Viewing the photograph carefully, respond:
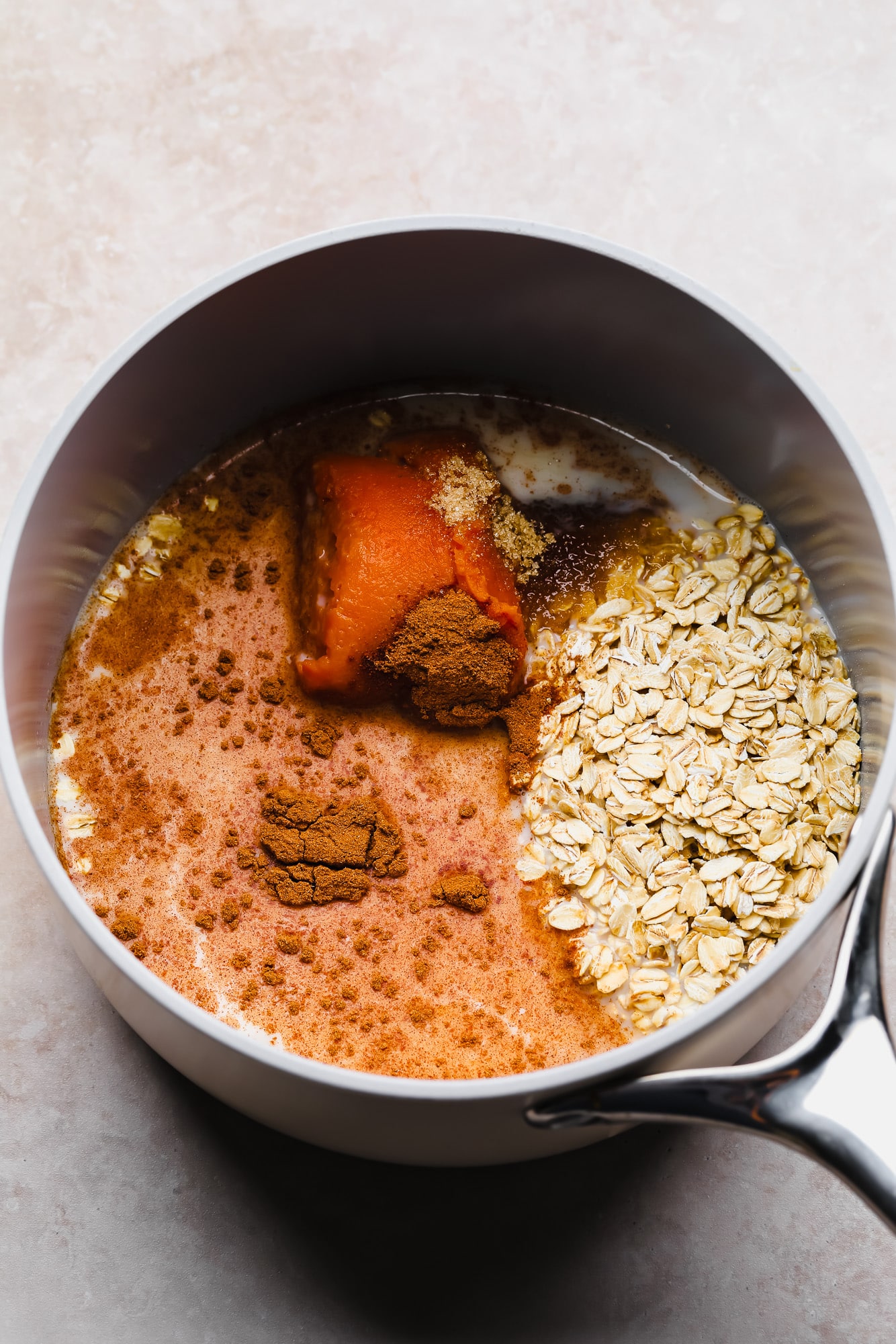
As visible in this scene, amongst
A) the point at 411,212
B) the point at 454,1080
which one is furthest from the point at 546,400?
the point at 454,1080

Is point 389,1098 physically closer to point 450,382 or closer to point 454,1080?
point 454,1080

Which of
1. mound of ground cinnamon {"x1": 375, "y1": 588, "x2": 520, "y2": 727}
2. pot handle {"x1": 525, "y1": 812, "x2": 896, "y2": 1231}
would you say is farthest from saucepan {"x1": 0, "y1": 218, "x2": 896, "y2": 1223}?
→ mound of ground cinnamon {"x1": 375, "y1": 588, "x2": 520, "y2": 727}

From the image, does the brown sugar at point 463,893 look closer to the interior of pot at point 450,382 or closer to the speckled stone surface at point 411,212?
the speckled stone surface at point 411,212

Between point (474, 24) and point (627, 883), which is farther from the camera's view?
point (474, 24)

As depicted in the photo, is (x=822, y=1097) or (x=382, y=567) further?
(x=382, y=567)

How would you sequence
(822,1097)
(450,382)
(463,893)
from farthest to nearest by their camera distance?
1. (450,382)
2. (463,893)
3. (822,1097)

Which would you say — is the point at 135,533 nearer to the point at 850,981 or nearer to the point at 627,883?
the point at 627,883

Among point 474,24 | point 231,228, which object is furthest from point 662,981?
point 474,24
